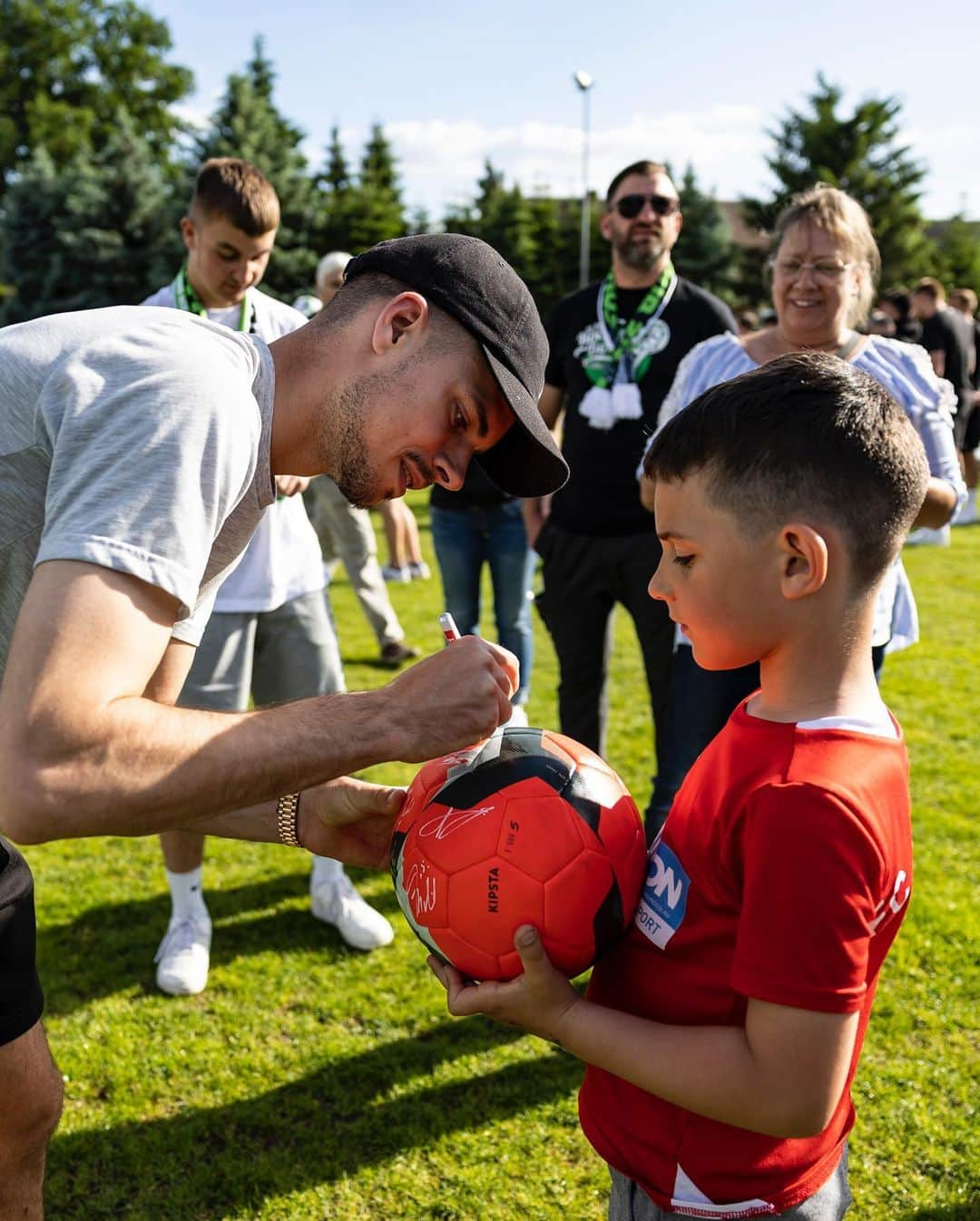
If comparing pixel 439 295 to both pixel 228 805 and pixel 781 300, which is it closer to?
pixel 228 805

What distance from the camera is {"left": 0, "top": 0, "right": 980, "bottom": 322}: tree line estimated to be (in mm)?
32031

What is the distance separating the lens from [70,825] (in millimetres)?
1483

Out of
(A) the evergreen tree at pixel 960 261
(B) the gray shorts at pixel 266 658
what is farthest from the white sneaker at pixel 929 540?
(A) the evergreen tree at pixel 960 261

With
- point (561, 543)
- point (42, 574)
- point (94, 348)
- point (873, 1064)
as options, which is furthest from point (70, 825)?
point (561, 543)

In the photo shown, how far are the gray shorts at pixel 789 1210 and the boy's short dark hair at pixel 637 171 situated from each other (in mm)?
4296

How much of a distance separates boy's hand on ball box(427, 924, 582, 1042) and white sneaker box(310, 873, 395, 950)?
2491mm

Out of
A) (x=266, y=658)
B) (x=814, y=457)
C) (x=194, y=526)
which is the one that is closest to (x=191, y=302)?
(x=266, y=658)

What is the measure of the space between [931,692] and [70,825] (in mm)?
6964

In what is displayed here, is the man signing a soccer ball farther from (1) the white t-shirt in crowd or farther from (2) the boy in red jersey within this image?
(1) the white t-shirt in crowd

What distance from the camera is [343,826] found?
7.97 ft

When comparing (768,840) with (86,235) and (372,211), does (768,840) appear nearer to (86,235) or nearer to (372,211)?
(86,235)

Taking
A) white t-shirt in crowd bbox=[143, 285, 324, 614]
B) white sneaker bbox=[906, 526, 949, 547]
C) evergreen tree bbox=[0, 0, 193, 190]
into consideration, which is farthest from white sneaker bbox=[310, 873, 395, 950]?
evergreen tree bbox=[0, 0, 193, 190]

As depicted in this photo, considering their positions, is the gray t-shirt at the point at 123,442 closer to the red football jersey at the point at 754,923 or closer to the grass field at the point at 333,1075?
the red football jersey at the point at 754,923

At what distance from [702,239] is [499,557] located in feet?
128
